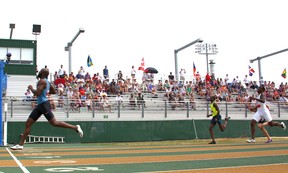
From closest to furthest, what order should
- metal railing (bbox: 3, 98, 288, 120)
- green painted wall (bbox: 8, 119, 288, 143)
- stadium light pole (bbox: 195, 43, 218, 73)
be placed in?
green painted wall (bbox: 8, 119, 288, 143)
metal railing (bbox: 3, 98, 288, 120)
stadium light pole (bbox: 195, 43, 218, 73)

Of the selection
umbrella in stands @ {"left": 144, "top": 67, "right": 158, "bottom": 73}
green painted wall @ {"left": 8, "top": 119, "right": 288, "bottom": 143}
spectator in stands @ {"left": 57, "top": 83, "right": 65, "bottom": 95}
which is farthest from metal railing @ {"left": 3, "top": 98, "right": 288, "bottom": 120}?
umbrella in stands @ {"left": 144, "top": 67, "right": 158, "bottom": 73}

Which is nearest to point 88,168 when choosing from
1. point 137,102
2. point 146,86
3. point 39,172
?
point 39,172

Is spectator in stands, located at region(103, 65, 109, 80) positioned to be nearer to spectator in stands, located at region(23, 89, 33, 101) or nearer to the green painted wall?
spectator in stands, located at region(23, 89, 33, 101)

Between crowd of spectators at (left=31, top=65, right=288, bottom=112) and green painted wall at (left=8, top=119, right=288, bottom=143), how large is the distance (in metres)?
1.24

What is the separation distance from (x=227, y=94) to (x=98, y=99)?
35.5 ft

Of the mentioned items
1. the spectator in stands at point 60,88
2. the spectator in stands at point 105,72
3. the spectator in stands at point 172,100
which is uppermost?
the spectator in stands at point 105,72

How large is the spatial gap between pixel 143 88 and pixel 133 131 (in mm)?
6699

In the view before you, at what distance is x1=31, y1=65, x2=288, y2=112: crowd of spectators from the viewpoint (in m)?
22.5

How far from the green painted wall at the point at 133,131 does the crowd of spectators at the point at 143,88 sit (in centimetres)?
124

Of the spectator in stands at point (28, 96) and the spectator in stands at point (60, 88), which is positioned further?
the spectator in stands at point (60, 88)

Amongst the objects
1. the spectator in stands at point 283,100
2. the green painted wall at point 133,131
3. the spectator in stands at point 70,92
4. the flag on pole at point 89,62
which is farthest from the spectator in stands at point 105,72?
the spectator in stands at point 283,100

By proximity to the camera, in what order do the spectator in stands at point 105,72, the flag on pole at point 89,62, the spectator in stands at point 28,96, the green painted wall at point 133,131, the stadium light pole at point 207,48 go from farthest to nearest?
the stadium light pole at point 207,48, the flag on pole at point 89,62, the spectator in stands at point 105,72, the spectator in stands at point 28,96, the green painted wall at point 133,131

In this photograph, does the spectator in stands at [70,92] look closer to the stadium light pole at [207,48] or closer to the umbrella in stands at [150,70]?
the umbrella in stands at [150,70]

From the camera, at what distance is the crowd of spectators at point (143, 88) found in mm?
22500
